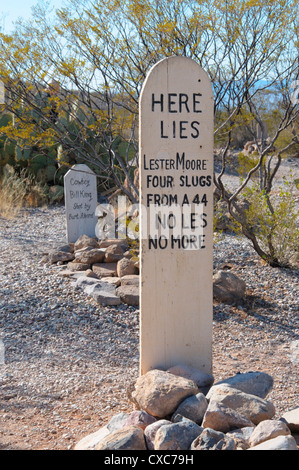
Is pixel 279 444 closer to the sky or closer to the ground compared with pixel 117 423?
closer to the sky

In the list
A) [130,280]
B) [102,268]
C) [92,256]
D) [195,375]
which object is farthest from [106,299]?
[195,375]

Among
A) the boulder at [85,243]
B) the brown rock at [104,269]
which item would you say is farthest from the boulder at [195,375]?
the boulder at [85,243]

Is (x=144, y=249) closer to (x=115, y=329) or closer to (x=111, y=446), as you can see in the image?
(x=111, y=446)

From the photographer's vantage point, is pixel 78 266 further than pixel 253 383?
Yes

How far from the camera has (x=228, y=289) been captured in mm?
5508

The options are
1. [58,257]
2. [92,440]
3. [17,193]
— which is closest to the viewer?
[92,440]

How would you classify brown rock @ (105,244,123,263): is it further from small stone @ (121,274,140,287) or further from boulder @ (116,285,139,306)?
boulder @ (116,285,139,306)

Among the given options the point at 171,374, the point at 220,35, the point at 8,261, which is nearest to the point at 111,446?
the point at 171,374

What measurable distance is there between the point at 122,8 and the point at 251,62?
160 centimetres

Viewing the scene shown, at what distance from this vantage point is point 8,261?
710 cm

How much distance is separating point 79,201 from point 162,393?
5.46 m

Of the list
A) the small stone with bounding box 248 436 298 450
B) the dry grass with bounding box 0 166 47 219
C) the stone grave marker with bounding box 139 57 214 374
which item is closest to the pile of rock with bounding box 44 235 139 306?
the stone grave marker with bounding box 139 57 214 374

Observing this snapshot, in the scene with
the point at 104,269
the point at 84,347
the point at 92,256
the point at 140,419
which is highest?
the point at 92,256

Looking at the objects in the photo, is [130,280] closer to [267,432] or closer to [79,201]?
[79,201]
